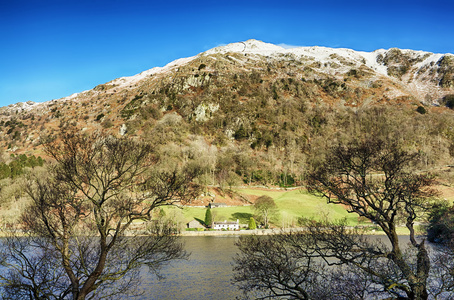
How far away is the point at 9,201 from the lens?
5841cm

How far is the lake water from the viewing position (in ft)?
72.5

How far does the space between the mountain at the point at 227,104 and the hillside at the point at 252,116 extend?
1.61 ft

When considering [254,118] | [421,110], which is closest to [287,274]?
[254,118]

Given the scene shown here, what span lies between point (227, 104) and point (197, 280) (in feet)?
396

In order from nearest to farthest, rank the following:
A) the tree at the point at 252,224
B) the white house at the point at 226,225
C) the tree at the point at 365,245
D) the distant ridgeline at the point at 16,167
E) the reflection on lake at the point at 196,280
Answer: the tree at the point at 365,245
the reflection on lake at the point at 196,280
the tree at the point at 252,224
the white house at the point at 226,225
the distant ridgeline at the point at 16,167

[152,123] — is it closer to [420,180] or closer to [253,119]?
[253,119]

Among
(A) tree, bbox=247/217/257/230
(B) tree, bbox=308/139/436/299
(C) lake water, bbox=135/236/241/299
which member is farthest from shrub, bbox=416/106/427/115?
(B) tree, bbox=308/139/436/299

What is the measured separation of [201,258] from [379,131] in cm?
11018

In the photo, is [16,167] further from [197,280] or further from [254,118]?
[254,118]

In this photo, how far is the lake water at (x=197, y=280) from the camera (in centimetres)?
2209

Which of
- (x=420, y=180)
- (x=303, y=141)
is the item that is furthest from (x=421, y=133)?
(x=420, y=180)

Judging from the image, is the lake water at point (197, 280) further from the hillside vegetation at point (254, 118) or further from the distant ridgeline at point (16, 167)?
the distant ridgeline at point (16, 167)

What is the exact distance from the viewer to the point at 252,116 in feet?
446

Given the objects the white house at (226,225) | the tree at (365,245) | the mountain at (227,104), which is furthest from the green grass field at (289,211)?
the mountain at (227,104)
